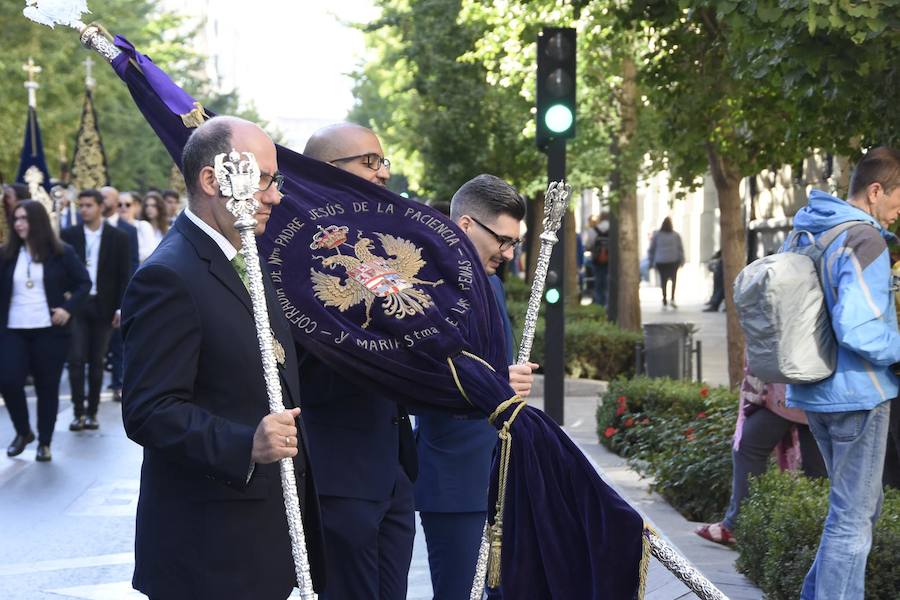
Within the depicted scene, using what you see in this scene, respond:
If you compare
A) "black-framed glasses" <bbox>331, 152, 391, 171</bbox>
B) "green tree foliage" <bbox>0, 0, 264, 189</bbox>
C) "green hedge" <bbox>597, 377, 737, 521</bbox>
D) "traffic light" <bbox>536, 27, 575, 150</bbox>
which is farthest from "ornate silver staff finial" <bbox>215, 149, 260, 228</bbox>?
"green tree foliage" <bbox>0, 0, 264, 189</bbox>

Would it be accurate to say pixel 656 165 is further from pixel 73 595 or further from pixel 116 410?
pixel 73 595

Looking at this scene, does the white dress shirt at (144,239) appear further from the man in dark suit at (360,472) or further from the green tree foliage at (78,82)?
the green tree foliage at (78,82)

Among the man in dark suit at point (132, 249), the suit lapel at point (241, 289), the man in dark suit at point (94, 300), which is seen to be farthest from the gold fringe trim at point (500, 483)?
the man in dark suit at point (132, 249)

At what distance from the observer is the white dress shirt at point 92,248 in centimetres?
1391

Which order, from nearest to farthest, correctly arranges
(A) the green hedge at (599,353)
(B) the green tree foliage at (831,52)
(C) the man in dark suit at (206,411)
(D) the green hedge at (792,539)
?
(C) the man in dark suit at (206,411) → (D) the green hedge at (792,539) → (B) the green tree foliage at (831,52) → (A) the green hedge at (599,353)

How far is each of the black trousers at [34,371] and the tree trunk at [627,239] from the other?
32.2 ft

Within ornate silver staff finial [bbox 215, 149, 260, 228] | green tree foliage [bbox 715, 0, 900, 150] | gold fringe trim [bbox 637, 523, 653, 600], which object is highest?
green tree foliage [bbox 715, 0, 900, 150]

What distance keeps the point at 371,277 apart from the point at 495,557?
86 cm

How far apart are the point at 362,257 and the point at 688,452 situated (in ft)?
16.7

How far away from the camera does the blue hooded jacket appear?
5535mm

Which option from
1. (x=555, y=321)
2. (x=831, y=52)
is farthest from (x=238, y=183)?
(x=555, y=321)

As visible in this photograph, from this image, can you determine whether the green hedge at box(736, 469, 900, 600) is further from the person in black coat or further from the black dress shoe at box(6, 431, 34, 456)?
the black dress shoe at box(6, 431, 34, 456)

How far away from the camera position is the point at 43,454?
11.3 metres

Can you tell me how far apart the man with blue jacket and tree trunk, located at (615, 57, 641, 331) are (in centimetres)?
1387
